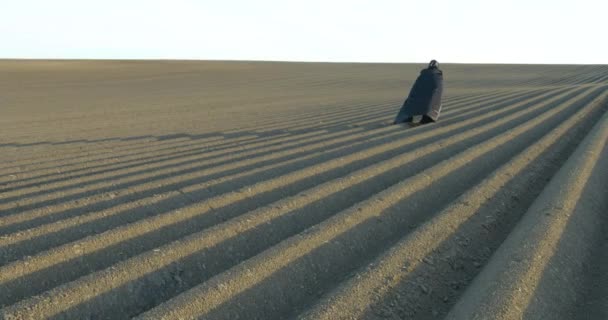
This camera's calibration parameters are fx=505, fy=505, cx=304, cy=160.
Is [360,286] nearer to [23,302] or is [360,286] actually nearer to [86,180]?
[23,302]

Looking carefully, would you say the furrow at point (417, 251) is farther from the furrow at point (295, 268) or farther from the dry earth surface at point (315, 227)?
the furrow at point (295, 268)

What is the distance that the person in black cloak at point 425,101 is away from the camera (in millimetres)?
7641

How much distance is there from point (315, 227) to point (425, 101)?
4.88 metres

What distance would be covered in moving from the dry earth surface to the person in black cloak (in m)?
0.72

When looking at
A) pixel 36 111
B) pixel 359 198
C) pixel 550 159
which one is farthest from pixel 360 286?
pixel 36 111

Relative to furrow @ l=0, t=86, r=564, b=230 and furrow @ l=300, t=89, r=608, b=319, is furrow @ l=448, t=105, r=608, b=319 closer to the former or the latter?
furrow @ l=300, t=89, r=608, b=319

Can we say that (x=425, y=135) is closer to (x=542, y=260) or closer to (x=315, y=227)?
(x=315, y=227)

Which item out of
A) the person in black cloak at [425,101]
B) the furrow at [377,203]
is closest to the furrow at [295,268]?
the furrow at [377,203]

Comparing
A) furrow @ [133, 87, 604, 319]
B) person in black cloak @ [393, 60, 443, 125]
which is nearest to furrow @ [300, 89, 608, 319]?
furrow @ [133, 87, 604, 319]

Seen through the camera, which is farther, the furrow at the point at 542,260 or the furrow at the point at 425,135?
the furrow at the point at 425,135

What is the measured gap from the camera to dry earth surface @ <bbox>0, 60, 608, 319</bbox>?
2.48 meters

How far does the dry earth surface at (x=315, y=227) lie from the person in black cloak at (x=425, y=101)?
2.37 ft

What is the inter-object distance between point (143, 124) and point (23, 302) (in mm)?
7904

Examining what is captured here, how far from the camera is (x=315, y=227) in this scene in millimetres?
3285
